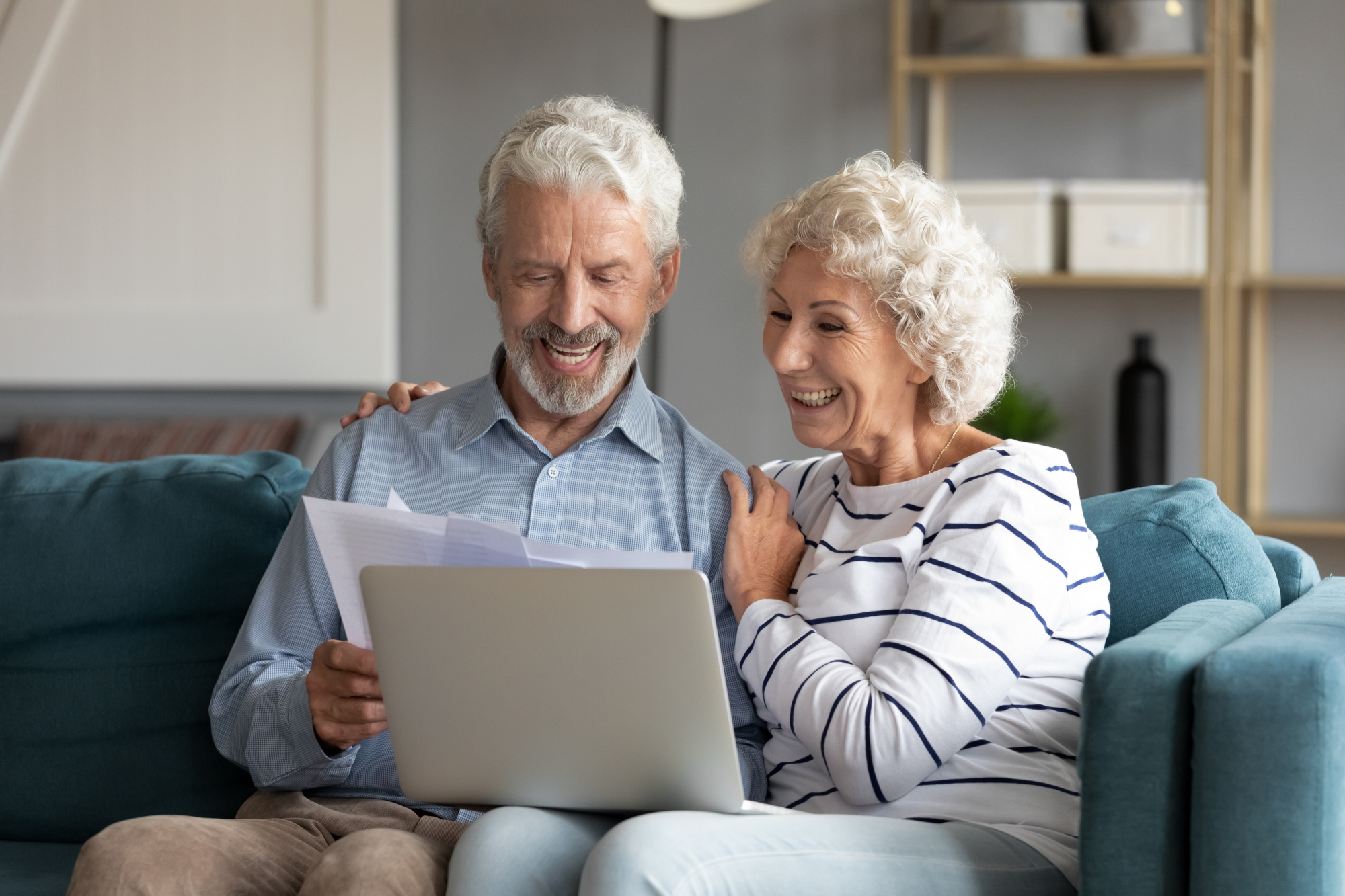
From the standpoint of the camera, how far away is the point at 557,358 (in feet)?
5.21

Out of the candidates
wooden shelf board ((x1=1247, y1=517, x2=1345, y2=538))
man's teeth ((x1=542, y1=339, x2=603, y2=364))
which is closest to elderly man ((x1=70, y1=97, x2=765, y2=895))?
man's teeth ((x1=542, y1=339, x2=603, y2=364))

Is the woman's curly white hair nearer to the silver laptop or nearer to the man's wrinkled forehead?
the man's wrinkled forehead

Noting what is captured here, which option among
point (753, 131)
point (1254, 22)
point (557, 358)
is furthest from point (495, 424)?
point (1254, 22)

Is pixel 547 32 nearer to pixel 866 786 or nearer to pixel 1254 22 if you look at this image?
pixel 1254 22

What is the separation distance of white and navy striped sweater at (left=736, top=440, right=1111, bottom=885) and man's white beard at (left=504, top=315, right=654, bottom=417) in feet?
1.21

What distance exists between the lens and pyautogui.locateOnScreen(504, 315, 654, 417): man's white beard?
1.58 m

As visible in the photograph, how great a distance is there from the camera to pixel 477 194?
140 inches

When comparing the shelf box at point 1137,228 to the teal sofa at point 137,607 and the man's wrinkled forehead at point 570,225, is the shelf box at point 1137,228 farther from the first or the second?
the man's wrinkled forehead at point 570,225

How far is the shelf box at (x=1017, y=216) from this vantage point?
3.08 m

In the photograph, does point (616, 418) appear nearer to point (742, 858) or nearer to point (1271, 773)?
point (742, 858)

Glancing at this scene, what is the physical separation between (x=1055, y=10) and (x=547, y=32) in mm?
1408

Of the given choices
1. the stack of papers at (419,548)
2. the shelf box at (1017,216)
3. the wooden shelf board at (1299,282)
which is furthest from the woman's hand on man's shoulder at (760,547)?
the wooden shelf board at (1299,282)

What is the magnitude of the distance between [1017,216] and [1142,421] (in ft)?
2.01

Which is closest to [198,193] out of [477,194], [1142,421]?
[477,194]
